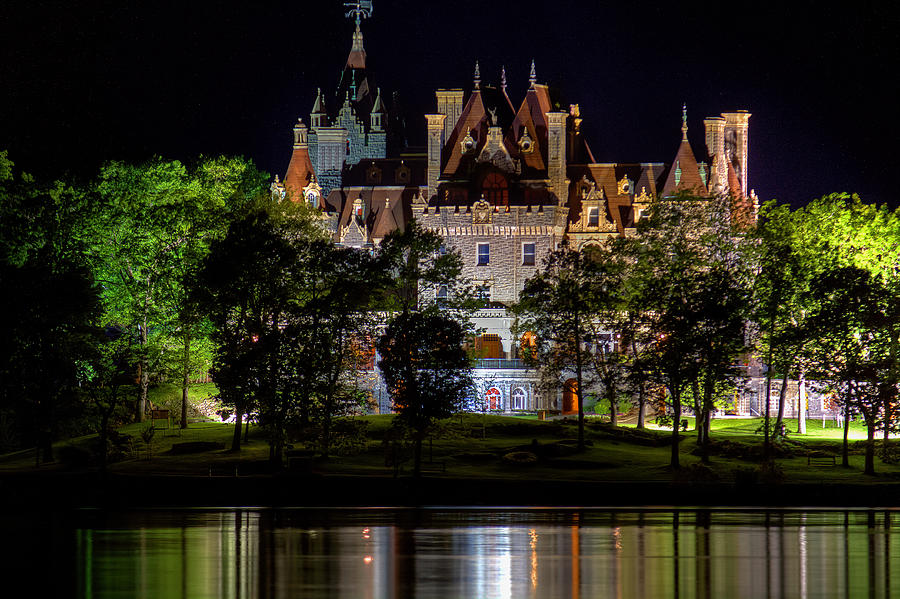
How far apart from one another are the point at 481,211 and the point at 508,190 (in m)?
2.89

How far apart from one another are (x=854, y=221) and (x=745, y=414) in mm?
23950

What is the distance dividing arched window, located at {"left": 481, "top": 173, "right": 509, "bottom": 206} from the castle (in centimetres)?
8

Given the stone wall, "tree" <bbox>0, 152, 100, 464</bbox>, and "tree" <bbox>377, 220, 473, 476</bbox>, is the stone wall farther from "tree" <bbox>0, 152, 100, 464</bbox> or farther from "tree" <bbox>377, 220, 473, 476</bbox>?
"tree" <bbox>377, 220, 473, 476</bbox>

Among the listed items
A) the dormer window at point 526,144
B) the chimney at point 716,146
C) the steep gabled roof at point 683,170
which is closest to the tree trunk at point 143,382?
the dormer window at point 526,144

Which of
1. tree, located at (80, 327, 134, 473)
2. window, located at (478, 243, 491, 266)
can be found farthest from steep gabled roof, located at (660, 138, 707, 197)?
tree, located at (80, 327, 134, 473)

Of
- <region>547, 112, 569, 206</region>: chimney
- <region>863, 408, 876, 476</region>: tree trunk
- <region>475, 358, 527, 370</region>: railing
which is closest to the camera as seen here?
<region>863, 408, 876, 476</region>: tree trunk

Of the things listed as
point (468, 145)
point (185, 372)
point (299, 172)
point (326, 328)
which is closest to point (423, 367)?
point (326, 328)

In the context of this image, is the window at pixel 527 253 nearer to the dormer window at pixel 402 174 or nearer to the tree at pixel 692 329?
the dormer window at pixel 402 174

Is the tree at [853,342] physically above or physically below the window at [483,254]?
below

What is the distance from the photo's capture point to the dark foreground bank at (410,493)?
163 feet

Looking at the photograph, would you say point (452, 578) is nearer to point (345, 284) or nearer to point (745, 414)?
point (345, 284)

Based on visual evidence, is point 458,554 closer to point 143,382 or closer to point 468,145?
point 143,382

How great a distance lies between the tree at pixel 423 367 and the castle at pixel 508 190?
3383cm

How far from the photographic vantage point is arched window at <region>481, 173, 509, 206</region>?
100438 mm
